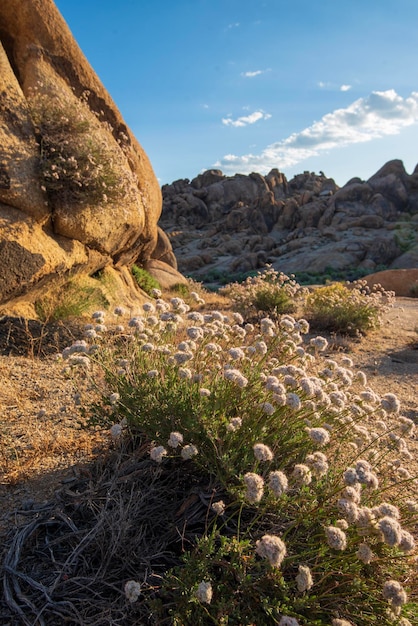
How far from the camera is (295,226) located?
56.1 metres

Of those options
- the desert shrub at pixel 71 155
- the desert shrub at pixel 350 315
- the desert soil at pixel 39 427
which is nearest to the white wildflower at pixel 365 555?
the desert soil at pixel 39 427

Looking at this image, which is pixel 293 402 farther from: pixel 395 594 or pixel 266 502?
pixel 395 594

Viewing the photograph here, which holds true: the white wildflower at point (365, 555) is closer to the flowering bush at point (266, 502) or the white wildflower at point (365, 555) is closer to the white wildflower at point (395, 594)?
the flowering bush at point (266, 502)

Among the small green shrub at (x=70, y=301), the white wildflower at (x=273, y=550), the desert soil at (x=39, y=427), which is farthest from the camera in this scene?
the small green shrub at (x=70, y=301)

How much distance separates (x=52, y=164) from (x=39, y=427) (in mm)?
3938

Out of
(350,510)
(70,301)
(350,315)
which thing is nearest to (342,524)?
(350,510)

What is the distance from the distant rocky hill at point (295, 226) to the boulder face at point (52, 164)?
95.0 feet

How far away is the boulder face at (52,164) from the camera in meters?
5.64

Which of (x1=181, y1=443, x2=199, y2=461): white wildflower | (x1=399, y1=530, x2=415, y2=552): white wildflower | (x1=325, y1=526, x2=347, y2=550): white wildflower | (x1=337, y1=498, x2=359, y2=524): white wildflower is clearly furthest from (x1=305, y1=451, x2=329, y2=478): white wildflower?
(x1=181, y1=443, x2=199, y2=461): white wildflower

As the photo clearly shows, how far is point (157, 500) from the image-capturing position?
2521mm

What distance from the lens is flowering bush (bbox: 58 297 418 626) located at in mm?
1856

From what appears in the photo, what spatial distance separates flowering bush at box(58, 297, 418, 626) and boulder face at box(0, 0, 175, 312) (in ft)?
10.1

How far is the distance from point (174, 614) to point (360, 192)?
5643 centimetres

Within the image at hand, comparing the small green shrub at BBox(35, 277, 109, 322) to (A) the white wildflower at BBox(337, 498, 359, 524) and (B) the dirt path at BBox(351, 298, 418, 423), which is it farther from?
(A) the white wildflower at BBox(337, 498, 359, 524)
